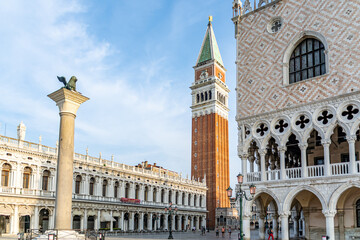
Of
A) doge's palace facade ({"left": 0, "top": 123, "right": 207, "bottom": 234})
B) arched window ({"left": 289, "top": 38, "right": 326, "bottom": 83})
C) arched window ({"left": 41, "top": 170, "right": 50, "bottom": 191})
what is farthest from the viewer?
arched window ({"left": 41, "top": 170, "right": 50, "bottom": 191})

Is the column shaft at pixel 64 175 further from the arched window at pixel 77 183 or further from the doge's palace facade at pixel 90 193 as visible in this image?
the arched window at pixel 77 183

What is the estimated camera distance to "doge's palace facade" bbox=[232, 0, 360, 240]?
71.4 feet

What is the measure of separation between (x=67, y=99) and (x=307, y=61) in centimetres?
1532

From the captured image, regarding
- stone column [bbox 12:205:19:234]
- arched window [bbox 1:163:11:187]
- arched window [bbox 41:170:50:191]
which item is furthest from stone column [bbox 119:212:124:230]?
arched window [bbox 1:163:11:187]

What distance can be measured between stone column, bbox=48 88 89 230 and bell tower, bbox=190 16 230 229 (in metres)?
57.9

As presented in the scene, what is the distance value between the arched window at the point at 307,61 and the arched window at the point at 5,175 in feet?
90.8

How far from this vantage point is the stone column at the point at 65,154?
16109 millimetres

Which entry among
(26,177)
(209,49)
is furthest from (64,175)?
(209,49)

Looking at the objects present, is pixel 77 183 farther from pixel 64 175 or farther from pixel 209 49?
pixel 209 49

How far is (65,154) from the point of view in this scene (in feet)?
54.6

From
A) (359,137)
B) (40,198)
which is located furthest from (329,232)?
(40,198)

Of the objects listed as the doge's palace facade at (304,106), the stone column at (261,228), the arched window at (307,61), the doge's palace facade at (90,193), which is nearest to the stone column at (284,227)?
the doge's palace facade at (304,106)

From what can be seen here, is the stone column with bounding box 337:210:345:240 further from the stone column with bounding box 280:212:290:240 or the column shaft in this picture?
the column shaft

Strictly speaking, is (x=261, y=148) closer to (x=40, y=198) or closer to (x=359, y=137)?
(x=359, y=137)
